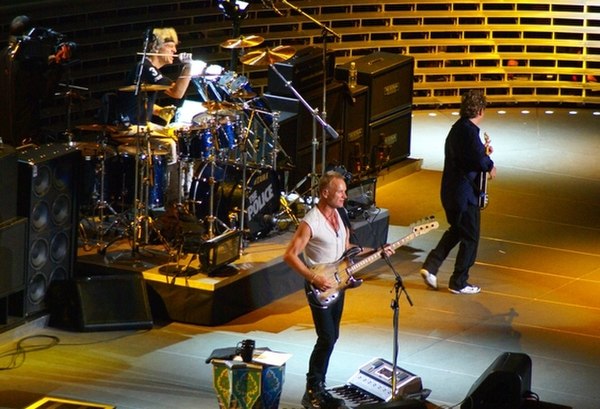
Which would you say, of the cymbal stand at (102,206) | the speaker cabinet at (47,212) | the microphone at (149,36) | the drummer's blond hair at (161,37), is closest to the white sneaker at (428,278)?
the cymbal stand at (102,206)

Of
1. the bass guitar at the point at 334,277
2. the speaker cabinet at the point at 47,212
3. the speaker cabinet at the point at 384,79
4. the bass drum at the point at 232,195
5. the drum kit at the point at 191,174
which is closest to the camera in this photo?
the bass guitar at the point at 334,277

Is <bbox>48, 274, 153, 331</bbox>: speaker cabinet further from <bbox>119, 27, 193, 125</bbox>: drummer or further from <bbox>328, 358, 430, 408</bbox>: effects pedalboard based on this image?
<bbox>328, 358, 430, 408</bbox>: effects pedalboard

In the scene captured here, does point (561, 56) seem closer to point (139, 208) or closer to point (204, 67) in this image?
point (204, 67)

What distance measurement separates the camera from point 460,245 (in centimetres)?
1131

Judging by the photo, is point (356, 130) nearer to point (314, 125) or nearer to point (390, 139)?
point (390, 139)

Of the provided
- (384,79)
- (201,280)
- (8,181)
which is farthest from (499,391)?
(384,79)

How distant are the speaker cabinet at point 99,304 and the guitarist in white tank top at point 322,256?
2.08m

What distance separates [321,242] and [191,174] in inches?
144

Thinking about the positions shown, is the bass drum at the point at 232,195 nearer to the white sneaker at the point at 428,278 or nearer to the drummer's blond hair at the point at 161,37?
the drummer's blond hair at the point at 161,37

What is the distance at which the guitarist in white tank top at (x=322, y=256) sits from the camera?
338 inches

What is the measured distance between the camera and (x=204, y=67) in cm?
1223

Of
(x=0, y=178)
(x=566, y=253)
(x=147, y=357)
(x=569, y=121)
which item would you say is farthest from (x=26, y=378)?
(x=569, y=121)

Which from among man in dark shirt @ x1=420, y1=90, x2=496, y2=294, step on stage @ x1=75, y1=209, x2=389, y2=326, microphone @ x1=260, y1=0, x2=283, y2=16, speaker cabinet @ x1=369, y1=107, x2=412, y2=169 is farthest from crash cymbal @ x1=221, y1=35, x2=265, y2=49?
speaker cabinet @ x1=369, y1=107, x2=412, y2=169

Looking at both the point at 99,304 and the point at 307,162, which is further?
the point at 307,162
